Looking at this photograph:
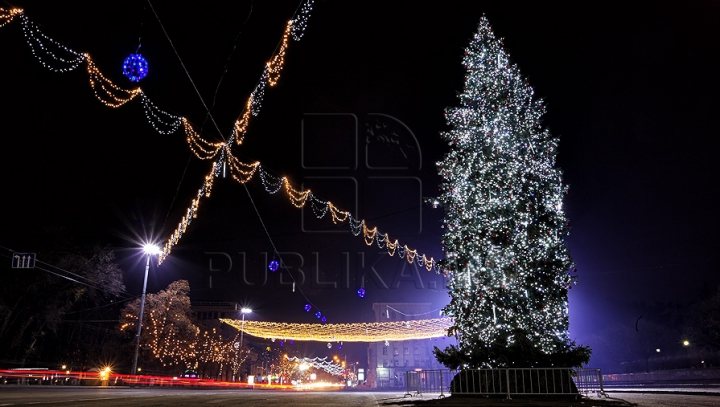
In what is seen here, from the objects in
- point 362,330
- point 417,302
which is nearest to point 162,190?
point 362,330

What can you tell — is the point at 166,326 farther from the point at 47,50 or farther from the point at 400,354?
the point at 400,354

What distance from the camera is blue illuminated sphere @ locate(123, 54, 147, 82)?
10.4 meters

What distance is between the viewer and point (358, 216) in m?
24.3

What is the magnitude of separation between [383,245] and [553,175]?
12.3 meters

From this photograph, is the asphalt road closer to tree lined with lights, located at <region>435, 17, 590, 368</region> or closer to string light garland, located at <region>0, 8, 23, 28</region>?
tree lined with lights, located at <region>435, 17, 590, 368</region>

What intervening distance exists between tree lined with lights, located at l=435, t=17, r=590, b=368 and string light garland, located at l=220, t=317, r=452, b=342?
21.3 meters

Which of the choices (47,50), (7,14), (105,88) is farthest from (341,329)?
(7,14)

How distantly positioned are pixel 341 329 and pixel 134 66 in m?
29.9

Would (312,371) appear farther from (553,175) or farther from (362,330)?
(553,175)

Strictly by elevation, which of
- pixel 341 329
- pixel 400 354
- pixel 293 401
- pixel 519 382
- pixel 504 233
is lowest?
pixel 400 354

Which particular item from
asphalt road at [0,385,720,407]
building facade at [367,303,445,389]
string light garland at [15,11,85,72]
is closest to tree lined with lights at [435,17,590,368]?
asphalt road at [0,385,720,407]

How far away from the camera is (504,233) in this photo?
14.3 m

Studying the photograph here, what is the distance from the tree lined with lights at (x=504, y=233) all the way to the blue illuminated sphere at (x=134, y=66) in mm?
8888

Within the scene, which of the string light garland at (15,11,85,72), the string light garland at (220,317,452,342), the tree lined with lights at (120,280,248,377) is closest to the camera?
the string light garland at (15,11,85,72)
